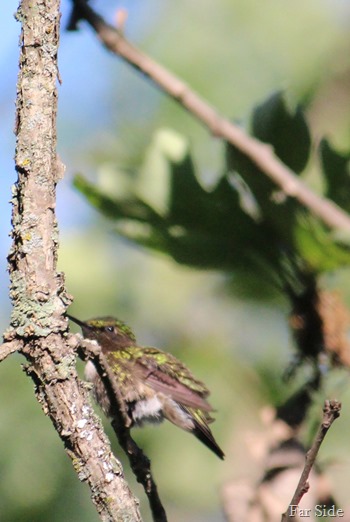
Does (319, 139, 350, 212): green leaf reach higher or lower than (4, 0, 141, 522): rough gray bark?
higher

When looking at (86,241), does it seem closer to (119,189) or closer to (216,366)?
(216,366)

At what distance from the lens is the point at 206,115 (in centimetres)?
259

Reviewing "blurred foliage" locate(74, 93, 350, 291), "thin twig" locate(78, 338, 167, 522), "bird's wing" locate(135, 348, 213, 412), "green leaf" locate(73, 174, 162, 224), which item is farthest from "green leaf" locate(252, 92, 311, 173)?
"thin twig" locate(78, 338, 167, 522)

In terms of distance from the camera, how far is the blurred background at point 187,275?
337 centimetres

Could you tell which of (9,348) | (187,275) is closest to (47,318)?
(9,348)

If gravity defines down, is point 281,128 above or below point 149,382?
above

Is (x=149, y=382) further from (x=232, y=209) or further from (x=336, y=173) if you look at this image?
(x=336, y=173)

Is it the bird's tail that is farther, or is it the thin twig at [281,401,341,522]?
the bird's tail

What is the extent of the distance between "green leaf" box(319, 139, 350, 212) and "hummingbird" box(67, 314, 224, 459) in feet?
2.61

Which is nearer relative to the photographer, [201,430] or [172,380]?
[201,430]

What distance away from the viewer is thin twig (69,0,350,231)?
2.59 meters

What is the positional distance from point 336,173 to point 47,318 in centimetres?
149

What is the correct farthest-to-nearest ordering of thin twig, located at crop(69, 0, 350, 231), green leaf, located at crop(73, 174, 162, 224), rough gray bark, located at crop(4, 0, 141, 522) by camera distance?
green leaf, located at crop(73, 174, 162, 224) < thin twig, located at crop(69, 0, 350, 231) < rough gray bark, located at crop(4, 0, 141, 522)

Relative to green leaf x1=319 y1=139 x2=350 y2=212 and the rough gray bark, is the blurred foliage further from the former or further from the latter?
the rough gray bark
